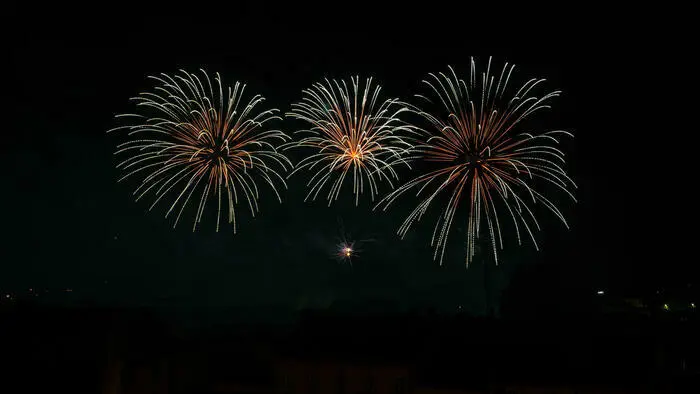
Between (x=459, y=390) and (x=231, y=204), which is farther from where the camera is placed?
(x=231, y=204)

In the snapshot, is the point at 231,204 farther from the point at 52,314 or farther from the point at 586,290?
the point at 586,290

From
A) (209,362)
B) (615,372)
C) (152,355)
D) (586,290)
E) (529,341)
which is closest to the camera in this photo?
(615,372)

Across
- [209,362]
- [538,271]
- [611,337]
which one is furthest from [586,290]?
[209,362]

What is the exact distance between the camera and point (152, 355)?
24109 mm

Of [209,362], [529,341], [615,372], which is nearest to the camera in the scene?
[615,372]

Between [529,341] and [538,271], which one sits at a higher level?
[538,271]

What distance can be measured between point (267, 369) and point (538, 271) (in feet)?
96.2

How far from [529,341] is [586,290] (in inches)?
1180

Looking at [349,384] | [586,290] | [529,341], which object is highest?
[586,290]

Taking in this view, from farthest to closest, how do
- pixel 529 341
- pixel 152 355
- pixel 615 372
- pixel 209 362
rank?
pixel 209 362 → pixel 152 355 → pixel 529 341 → pixel 615 372

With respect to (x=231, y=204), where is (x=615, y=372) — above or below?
below

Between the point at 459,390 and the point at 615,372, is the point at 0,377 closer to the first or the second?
the point at 459,390

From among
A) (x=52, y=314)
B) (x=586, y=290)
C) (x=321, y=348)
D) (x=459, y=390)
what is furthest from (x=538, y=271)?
(x=52, y=314)

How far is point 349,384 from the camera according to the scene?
82.0 ft
